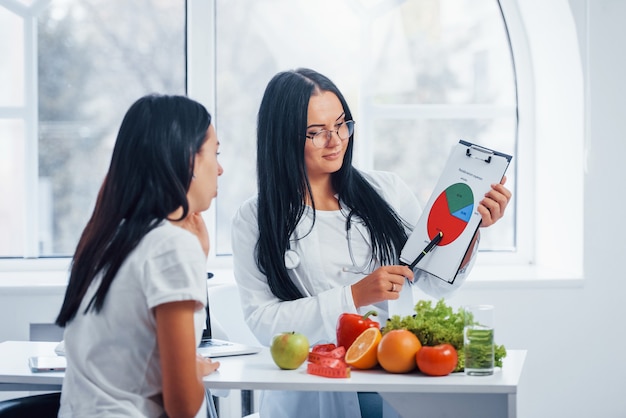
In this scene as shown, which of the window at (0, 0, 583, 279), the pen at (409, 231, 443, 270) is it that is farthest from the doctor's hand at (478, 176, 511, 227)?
the window at (0, 0, 583, 279)

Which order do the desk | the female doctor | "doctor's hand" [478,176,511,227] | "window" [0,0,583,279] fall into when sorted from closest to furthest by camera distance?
1. the desk
2. "doctor's hand" [478,176,511,227]
3. the female doctor
4. "window" [0,0,583,279]

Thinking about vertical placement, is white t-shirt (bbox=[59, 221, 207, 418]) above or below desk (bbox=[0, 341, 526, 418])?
above

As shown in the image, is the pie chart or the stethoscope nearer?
the pie chart

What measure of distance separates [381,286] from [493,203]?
0.36m

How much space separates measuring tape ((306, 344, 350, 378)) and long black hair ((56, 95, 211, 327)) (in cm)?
48

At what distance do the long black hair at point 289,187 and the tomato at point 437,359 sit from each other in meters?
0.64

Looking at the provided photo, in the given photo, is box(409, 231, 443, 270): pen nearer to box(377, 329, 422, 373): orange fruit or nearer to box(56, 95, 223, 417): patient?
box(377, 329, 422, 373): orange fruit

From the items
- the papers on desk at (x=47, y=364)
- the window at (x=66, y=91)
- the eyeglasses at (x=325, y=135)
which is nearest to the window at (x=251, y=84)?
the window at (x=66, y=91)

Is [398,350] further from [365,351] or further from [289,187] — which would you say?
[289,187]

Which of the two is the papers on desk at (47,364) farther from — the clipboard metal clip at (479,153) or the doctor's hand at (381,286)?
the clipboard metal clip at (479,153)

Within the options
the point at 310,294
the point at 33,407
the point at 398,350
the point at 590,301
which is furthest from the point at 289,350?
the point at 590,301

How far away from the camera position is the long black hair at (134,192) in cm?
167

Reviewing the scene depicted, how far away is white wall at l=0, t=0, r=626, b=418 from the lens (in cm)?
350

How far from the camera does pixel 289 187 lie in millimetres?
2475
